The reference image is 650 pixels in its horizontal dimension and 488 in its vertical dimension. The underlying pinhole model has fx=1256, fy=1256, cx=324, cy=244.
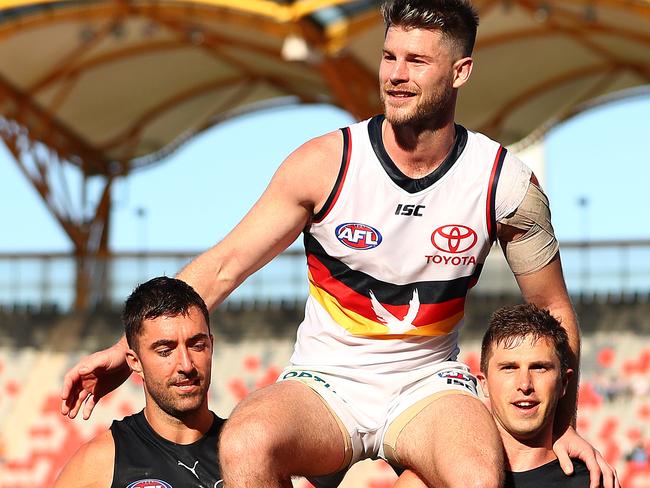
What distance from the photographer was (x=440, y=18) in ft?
15.5

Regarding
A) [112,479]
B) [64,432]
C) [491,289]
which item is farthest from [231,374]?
[112,479]

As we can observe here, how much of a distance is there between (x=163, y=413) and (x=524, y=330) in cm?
157

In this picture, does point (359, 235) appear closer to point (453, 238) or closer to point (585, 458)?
point (453, 238)

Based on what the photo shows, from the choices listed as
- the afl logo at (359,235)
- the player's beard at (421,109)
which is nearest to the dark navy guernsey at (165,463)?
the afl logo at (359,235)

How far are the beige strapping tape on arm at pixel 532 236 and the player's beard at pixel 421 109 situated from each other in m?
0.48

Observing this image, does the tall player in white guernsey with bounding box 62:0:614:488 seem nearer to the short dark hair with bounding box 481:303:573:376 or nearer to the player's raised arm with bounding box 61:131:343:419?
the player's raised arm with bounding box 61:131:343:419

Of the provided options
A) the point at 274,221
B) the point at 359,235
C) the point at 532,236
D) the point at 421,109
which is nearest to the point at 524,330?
the point at 532,236

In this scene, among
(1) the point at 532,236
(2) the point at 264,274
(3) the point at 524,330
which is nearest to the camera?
(3) the point at 524,330

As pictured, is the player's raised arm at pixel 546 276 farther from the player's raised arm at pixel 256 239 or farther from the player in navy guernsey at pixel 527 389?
the player's raised arm at pixel 256 239

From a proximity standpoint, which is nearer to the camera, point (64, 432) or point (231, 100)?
point (64, 432)

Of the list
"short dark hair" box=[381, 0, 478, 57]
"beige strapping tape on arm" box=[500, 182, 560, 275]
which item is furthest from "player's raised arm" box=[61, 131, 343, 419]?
"beige strapping tape on arm" box=[500, 182, 560, 275]

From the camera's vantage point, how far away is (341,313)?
496 cm

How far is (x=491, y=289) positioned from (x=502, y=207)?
18501 mm

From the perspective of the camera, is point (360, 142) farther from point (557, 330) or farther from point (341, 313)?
point (557, 330)
